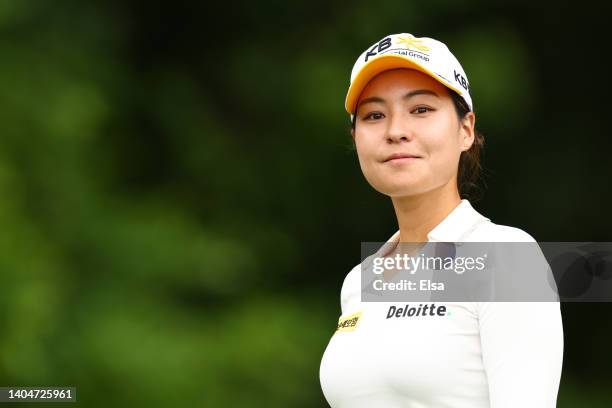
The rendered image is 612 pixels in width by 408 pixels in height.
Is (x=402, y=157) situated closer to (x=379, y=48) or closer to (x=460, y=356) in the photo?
(x=379, y=48)

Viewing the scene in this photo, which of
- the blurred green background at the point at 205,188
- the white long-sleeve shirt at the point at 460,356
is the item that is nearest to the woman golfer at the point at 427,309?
the white long-sleeve shirt at the point at 460,356

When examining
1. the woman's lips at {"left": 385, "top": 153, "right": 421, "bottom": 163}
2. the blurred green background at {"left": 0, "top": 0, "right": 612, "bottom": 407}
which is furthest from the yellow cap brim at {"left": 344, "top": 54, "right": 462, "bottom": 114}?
the blurred green background at {"left": 0, "top": 0, "right": 612, "bottom": 407}

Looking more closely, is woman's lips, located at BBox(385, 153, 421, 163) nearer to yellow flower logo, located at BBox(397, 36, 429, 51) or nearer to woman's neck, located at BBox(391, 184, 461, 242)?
woman's neck, located at BBox(391, 184, 461, 242)

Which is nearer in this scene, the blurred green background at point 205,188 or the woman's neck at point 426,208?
the woman's neck at point 426,208

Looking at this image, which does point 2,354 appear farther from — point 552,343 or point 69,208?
point 552,343

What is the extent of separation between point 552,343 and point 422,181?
0.44 m

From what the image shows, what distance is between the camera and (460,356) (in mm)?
2113

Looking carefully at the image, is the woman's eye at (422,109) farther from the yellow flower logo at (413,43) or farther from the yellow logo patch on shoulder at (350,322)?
the yellow logo patch on shoulder at (350,322)

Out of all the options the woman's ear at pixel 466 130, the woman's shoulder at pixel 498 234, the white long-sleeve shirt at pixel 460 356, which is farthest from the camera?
the woman's ear at pixel 466 130

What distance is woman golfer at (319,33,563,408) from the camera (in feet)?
6.77

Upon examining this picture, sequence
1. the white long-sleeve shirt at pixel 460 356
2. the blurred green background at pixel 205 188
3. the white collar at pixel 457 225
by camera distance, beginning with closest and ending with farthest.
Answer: the white long-sleeve shirt at pixel 460 356 < the white collar at pixel 457 225 < the blurred green background at pixel 205 188

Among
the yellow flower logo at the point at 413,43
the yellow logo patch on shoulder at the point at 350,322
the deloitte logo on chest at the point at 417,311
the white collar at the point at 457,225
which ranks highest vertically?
the yellow flower logo at the point at 413,43

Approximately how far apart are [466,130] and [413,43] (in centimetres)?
20

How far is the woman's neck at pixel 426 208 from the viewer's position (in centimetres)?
242
